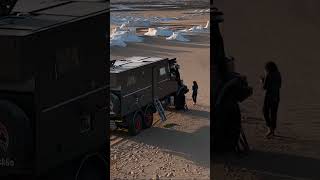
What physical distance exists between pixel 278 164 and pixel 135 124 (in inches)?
23.7

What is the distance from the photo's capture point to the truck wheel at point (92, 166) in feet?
8.80

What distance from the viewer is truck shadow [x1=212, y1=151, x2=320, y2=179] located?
2.05 metres

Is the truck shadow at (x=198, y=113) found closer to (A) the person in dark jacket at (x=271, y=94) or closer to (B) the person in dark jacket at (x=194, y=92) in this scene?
(B) the person in dark jacket at (x=194, y=92)

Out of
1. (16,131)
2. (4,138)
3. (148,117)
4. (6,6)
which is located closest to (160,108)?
(148,117)

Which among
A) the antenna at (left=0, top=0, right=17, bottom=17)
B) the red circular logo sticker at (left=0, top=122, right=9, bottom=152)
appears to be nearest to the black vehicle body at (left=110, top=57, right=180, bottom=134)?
the red circular logo sticker at (left=0, top=122, right=9, bottom=152)

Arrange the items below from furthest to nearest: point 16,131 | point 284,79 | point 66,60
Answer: point 66,60
point 16,131
point 284,79

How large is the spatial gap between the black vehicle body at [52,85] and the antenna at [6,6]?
4cm

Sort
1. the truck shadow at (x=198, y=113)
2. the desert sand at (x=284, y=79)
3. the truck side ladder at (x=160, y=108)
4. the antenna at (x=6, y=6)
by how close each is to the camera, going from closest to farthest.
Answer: the desert sand at (x=284, y=79) < the truck shadow at (x=198, y=113) < the truck side ladder at (x=160, y=108) < the antenna at (x=6, y=6)

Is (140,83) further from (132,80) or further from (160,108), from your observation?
(160,108)

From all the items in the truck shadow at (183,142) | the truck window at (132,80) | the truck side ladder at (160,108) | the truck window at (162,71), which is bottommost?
the truck shadow at (183,142)

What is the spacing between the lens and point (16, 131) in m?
2.51

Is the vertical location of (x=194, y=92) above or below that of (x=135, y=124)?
above

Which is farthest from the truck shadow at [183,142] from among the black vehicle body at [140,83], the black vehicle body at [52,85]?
the black vehicle body at [52,85]

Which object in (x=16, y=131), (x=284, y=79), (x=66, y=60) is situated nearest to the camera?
(x=284, y=79)
